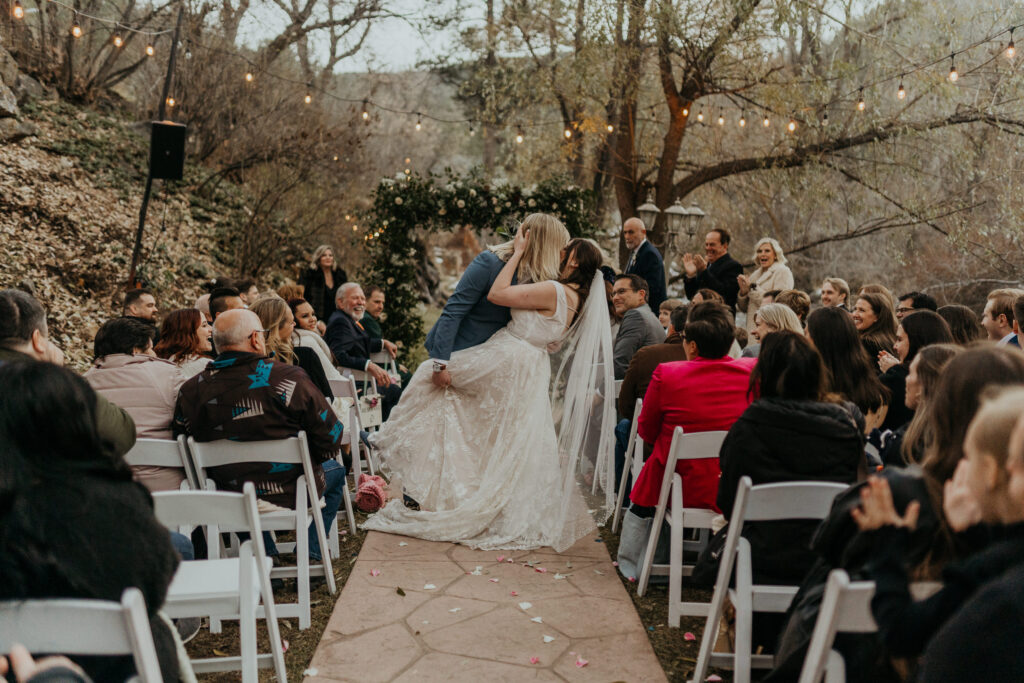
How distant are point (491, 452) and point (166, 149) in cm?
556

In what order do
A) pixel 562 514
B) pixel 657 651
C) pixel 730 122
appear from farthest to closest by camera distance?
pixel 730 122
pixel 562 514
pixel 657 651

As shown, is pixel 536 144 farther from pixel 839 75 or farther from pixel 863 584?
pixel 863 584

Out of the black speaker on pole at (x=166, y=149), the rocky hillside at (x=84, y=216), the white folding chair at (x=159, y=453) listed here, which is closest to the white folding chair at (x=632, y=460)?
the white folding chair at (x=159, y=453)

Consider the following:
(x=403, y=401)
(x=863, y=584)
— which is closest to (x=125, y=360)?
(x=403, y=401)

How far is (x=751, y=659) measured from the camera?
2887 mm

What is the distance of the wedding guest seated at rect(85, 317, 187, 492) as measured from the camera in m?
3.55

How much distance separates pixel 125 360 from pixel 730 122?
13.6 metres

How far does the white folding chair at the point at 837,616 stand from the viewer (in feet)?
6.00

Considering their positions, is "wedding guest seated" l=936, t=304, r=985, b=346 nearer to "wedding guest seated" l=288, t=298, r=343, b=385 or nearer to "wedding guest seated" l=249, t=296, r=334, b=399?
"wedding guest seated" l=249, t=296, r=334, b=399

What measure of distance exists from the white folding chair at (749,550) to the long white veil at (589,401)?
2024mm

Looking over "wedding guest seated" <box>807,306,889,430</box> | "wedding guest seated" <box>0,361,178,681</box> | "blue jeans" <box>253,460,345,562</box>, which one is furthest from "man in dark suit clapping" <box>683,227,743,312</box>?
"wedding guest seated" <box>0,361,178,681</box>

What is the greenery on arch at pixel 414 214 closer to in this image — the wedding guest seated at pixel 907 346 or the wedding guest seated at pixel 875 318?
the wedding guest seated at pixel 875 318

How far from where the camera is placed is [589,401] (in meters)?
5.07

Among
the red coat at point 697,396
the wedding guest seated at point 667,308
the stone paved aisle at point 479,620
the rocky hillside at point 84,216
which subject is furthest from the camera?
the rocky hillside at point 84,216
